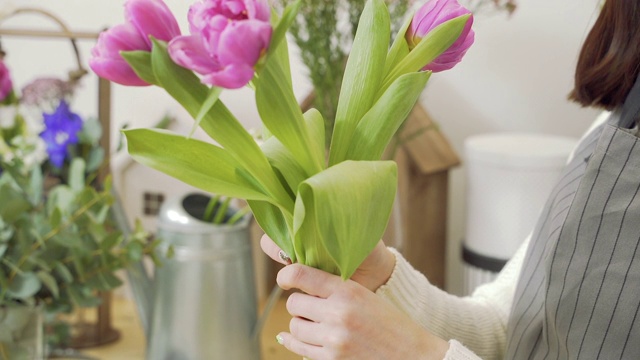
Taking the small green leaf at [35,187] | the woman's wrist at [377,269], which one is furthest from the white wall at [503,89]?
the woman's wrist at [377,269]

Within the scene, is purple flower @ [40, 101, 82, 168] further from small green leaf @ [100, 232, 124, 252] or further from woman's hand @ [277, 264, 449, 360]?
woman's hand @ [277, 264, 449, 360]

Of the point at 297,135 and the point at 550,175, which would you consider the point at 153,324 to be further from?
the point at 297,135

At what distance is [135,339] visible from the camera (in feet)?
4.38

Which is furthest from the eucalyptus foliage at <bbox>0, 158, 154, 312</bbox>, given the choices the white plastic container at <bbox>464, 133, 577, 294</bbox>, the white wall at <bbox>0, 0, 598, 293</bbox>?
the white plastic container at <bbox>464, 133, 577, 294</bbox>

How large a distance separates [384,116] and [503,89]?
95cm

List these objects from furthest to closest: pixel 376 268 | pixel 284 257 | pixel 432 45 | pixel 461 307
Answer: pixel 461 307, pixel 376 268, pixel 284 257, pixel 432 45

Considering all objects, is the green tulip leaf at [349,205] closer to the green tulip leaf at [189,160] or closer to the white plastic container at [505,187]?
the green tulip leaf at [189,160]

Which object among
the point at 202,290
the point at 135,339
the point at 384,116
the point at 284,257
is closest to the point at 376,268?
the point at 284,257

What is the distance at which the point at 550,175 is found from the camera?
47.5 inches

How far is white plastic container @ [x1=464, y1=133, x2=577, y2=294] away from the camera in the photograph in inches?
47.5

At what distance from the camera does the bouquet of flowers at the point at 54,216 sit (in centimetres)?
99

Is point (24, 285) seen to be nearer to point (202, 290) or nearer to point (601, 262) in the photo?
point (202, 290)

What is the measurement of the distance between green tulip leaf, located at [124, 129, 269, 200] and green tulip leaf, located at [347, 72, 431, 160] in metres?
0.07

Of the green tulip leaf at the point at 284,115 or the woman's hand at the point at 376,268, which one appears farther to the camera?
the woman's hand at the point at 376,268
